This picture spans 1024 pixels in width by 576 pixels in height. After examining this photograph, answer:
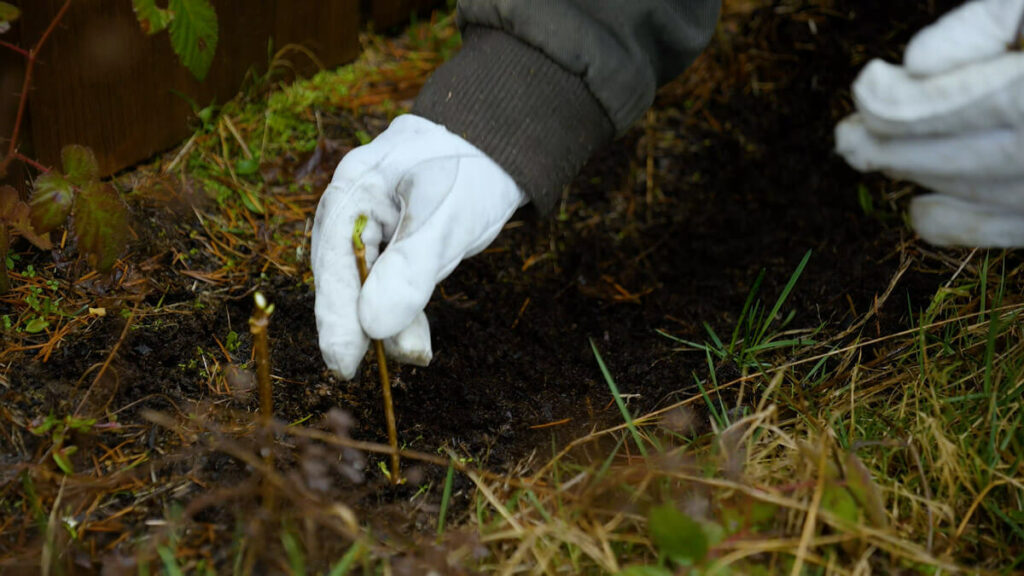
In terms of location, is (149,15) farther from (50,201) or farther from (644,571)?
(644,571)

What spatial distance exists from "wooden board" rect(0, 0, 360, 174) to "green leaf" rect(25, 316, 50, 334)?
14.9 inches

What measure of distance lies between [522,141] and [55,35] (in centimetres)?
97

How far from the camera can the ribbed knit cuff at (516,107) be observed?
5.37 feet

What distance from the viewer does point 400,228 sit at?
1.50 metres

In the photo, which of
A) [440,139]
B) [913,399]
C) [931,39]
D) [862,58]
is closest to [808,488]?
[913,399]

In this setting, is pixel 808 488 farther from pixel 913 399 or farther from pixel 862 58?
pixel 862 58

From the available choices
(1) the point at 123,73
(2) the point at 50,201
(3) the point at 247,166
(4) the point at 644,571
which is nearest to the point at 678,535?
(4) the point at 644,571

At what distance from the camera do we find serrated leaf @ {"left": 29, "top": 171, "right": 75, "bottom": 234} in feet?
4.61

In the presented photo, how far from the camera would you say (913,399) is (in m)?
1.53

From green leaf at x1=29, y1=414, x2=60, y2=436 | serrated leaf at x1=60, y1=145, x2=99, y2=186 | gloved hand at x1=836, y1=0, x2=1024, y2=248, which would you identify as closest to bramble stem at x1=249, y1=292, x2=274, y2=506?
green leaf at x1=29, y1=414, x2=60, y2=436

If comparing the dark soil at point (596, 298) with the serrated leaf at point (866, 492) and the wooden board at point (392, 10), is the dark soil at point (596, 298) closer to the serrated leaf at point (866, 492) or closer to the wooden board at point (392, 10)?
the serrated leaf at point (866, 492)

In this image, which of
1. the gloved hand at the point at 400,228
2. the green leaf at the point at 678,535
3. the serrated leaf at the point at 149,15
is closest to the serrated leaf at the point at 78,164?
the serrated leaf at the point at 149,15

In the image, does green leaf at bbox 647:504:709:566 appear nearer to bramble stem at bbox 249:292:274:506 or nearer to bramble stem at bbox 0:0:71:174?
bramble stem at bbox 249:292:274:506

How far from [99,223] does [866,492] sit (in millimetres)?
1370
